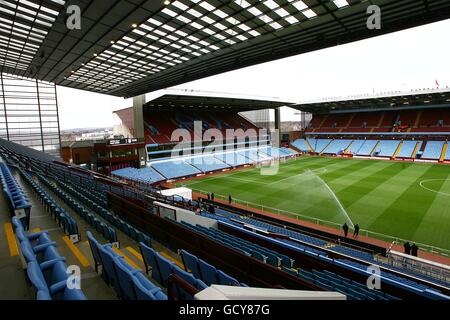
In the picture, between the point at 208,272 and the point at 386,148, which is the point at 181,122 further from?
the point at 208,272

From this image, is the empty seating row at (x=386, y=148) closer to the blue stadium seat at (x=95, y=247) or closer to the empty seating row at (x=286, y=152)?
the empty seating row at (x=286, y=152)

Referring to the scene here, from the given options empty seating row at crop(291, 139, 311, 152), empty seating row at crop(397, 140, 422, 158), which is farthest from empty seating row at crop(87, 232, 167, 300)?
empty seating row at crop(291, 139, 311, 152)

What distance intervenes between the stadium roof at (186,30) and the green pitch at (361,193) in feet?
35.5

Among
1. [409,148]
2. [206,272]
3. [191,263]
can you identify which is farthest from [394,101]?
[206,272]


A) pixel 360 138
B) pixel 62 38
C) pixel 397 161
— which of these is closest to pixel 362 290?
Result: pixel 62 38

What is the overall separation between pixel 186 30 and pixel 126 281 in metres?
14.1

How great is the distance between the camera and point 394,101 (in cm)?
4466

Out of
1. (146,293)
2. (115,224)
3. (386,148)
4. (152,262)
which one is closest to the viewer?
(146,293)

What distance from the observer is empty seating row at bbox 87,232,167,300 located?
3.03m

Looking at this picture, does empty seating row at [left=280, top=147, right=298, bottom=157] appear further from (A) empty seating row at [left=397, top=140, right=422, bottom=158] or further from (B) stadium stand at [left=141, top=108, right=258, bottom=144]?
(A) empty seating row at [left=397, top=140, right=422, bottom=158]

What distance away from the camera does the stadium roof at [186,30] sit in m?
11.5
